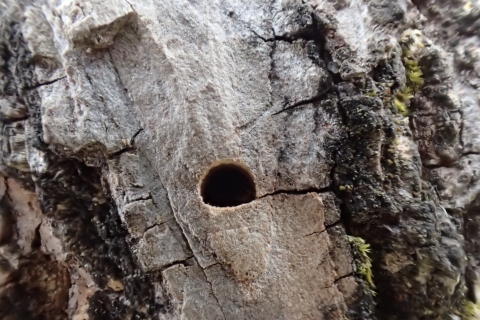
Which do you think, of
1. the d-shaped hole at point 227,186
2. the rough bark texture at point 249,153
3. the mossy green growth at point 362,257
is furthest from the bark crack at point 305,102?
the mossy green growth at point 362,257

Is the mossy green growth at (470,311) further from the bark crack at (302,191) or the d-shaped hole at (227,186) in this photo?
the d-shaped hole at (227,186)

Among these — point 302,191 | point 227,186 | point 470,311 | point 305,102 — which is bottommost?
point 470,311

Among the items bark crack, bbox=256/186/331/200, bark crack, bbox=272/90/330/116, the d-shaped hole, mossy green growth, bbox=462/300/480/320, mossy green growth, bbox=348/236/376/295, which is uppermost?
bark crack, bbox=272/90/330/116

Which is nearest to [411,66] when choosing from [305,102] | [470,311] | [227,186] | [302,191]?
[305,102]

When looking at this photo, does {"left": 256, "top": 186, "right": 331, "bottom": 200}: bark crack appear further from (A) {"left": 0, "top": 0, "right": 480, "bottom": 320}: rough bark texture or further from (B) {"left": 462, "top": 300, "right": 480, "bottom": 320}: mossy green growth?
(B) {"left": 462, "top": 300, "right": 480, "bottom": 320}: mossy green growth

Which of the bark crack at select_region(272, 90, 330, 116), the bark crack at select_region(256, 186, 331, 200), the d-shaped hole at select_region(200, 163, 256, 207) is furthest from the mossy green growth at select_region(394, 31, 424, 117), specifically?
the d-shaped hole at select_region(200, 163, 256, 207)

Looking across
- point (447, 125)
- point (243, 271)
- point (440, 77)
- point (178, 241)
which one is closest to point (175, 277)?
point (178, 241)

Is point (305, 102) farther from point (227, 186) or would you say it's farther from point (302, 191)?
point (227, 186)
